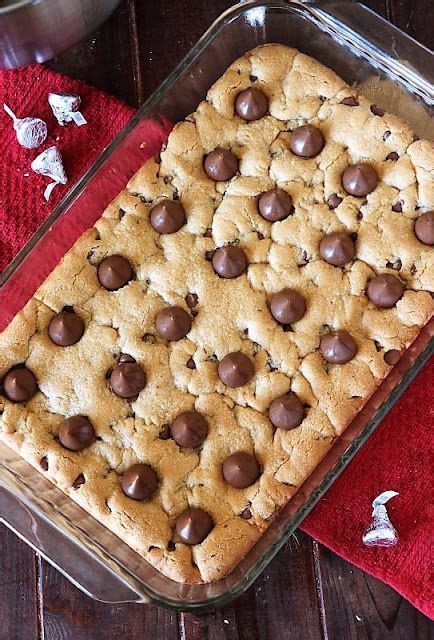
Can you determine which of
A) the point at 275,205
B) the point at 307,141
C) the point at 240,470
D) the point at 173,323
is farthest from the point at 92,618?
the point at 307,141

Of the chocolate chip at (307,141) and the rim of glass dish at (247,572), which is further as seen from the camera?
the chocolate chip at (307,141)

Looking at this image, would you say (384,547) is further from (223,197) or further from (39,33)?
(39,33)

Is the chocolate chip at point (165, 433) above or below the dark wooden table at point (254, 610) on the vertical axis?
above

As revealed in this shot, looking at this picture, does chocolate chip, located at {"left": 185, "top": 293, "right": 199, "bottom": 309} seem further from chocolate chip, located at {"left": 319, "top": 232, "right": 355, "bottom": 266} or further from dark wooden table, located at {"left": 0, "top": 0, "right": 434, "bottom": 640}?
dark wooden table, located at {"left": 0, "top": 0, "right": 434, "bottom": 640}

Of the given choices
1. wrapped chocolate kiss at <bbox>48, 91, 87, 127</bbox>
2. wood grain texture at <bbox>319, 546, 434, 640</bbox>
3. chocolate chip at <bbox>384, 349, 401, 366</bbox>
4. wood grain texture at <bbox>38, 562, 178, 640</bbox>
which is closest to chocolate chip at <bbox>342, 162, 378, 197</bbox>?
chocolate chip at <bbox>384, 349, 401, 366</bbox>

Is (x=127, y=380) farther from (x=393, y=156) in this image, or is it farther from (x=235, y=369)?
(x=393, y=156)

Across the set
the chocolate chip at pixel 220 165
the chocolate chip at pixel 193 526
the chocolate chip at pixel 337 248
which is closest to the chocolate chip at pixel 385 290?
the chocolate chip at pixel 337 248

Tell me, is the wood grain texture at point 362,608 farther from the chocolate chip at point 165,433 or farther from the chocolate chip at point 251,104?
the chocolate chip at point 251,104

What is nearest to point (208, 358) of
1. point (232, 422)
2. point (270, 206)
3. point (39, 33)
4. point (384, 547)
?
point (232, 422)
